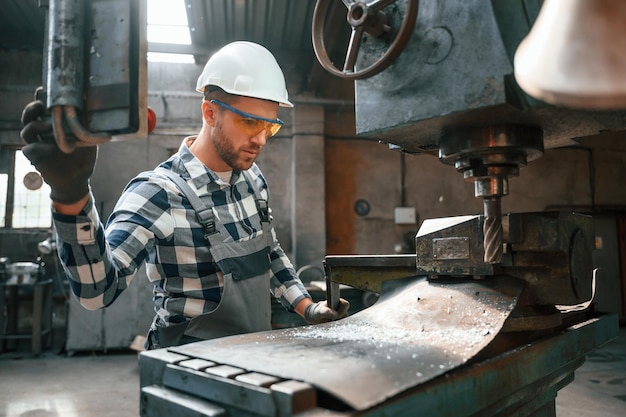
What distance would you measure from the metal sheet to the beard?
Answer: 56 cm

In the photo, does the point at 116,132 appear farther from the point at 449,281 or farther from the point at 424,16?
the point at 449,281

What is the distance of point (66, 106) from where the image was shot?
28.5 inches

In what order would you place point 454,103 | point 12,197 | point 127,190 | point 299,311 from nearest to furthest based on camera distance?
point 454,103 < point 127,190 < point 299,311 < point 12,197

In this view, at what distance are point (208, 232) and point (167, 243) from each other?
114mm

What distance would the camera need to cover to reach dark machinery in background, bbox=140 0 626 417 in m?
0.67

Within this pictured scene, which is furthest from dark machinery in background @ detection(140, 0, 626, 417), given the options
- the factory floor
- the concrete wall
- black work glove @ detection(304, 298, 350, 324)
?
the concrete wall

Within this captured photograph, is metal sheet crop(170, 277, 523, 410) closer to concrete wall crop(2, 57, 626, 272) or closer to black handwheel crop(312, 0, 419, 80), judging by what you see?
black handwheel crop(312, 0, 419, 80)

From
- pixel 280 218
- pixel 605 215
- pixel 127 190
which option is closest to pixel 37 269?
pixel 280 218

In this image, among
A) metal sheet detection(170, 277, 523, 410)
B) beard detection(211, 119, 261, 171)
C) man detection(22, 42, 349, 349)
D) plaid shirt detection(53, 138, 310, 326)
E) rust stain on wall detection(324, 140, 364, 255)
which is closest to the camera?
metal sheet detection(170, 277, 523, 410)

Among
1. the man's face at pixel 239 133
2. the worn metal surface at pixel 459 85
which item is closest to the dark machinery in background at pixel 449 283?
the worn metal surface at pixel 459 85

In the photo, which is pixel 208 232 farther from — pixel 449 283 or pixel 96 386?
pixel 96 386

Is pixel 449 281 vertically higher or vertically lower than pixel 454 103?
lower

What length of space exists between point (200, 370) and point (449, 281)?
0.64m

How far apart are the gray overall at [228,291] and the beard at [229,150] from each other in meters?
0.15
